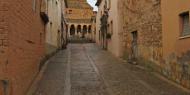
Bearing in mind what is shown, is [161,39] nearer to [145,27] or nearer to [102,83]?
[145,27]

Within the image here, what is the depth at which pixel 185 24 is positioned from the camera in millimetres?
13680

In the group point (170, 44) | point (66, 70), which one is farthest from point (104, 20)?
point (170, 44)

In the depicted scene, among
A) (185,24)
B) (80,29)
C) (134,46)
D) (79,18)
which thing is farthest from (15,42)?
(79,18)

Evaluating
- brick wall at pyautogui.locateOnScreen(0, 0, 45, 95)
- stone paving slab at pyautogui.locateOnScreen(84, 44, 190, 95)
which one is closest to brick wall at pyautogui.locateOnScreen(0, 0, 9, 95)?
brick wall at pyautogui.locateOnScreen(0, 0, 45, 95)

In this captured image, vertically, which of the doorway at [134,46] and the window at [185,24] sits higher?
the window at [185,24]

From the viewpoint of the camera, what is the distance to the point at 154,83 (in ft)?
45.9

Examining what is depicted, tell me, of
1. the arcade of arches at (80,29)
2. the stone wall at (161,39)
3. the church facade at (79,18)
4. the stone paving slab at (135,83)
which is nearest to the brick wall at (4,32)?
the stone paving slab at (135,83)

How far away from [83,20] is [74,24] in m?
2.08

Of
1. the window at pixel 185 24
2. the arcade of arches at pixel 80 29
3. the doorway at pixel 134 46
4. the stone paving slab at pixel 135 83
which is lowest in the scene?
the stone paving slab at pixel 135 83

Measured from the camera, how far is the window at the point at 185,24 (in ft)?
43.8

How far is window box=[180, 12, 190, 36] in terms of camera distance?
1334cm

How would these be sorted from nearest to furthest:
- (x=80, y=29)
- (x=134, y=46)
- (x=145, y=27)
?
(x=145, y=27) < (x=134, y=46) < (x=80, y=29)

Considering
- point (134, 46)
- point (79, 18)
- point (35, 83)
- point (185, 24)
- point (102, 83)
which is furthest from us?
point (79, 18)

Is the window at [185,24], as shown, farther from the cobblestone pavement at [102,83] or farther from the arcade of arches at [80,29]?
the arcade of arches at [80,29]
